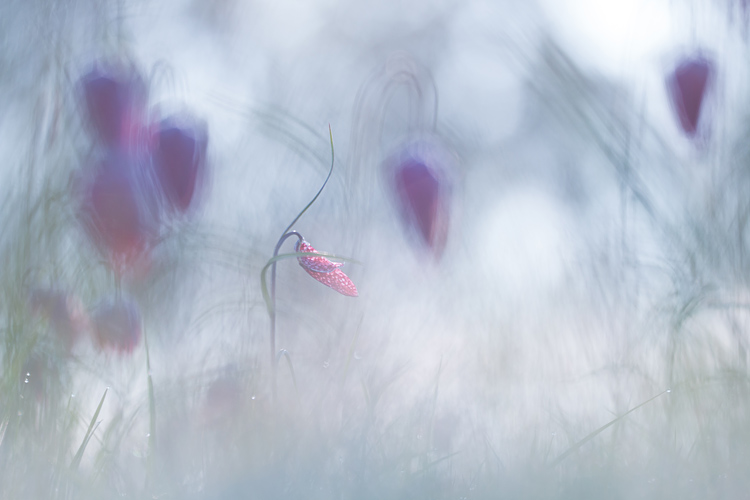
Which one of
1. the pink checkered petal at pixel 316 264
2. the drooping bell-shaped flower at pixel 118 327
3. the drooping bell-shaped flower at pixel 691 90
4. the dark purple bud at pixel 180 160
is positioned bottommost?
the drooping bell-shaped flower at pixel 118 327

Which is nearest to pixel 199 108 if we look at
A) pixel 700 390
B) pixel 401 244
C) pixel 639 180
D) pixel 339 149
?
pixel 401 244

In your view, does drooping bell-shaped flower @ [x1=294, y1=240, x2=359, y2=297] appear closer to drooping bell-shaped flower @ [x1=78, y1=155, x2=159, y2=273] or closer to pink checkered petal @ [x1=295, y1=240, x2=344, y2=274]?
pink checkered petal @ [x1=295, y1=240, x2=344, y2=274]

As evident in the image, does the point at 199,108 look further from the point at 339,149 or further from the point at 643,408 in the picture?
the point at 643,408

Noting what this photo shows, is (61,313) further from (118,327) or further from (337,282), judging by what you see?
(337,282)

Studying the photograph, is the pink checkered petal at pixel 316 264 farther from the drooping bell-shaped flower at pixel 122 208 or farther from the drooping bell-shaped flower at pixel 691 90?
the drooping bell-shaped flower at pixel 691 90

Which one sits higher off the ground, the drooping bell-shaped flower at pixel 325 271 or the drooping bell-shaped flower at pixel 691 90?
the drooping bell-shaped flower at pixel 691 90

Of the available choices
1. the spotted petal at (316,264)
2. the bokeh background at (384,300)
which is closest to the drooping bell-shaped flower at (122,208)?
the bokeh background at (384,300)

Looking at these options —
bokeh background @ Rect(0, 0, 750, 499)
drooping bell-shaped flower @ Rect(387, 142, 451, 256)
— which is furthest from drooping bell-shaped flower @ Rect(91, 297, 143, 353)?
drooping bell-shaped flower @ Rect(387, 142, 451, 256)
